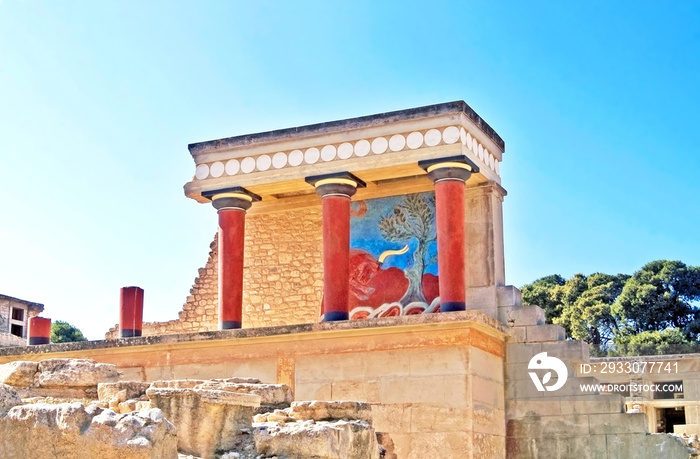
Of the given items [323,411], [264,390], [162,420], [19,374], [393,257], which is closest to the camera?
[162,420]

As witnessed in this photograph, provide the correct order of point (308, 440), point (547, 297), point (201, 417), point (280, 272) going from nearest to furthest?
point (308, 440) < point (201, 417) < point (280, 272) < point (547, 297)

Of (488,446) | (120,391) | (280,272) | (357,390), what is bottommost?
(488,446)

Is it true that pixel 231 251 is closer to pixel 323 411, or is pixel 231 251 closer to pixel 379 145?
pixel 379 145

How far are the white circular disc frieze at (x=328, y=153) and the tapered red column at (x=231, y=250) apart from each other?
1.69m

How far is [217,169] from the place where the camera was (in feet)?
53.3

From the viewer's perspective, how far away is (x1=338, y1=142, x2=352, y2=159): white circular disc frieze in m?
15.2

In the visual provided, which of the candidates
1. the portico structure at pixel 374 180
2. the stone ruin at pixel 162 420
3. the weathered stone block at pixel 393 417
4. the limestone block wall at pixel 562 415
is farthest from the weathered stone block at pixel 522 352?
the stone ruin at pixel 162 420

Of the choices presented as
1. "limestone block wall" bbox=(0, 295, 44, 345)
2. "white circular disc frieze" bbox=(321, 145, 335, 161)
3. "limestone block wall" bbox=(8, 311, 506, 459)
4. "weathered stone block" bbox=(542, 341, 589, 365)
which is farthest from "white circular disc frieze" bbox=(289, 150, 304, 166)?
"limestone block wall" bbox=(0, 295, 44, 345)

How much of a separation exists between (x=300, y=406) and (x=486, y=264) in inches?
313

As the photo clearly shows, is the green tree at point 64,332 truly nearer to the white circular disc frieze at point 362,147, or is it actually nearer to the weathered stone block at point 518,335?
the white circular disc frieze at point 362,147

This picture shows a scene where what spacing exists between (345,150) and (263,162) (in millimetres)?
1590

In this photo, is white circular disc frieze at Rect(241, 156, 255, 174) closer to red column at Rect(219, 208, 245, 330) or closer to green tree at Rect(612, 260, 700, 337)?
red column at Rect(219, 208, 245, 330)

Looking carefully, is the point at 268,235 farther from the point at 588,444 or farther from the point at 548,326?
the point at 588,444

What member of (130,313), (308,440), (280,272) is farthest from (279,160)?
(308,440)
